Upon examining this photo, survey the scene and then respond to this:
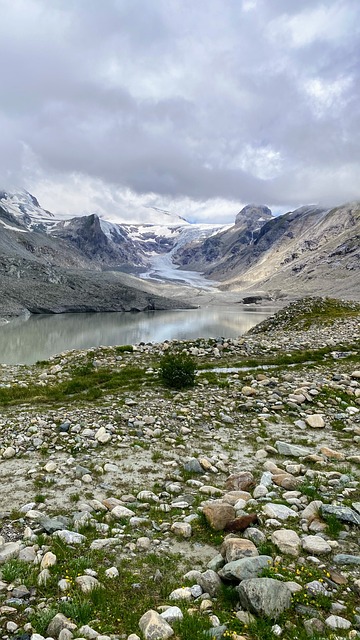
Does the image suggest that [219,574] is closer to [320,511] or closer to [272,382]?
[320,511]

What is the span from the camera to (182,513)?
23.5 feet

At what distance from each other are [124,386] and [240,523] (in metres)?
12.0

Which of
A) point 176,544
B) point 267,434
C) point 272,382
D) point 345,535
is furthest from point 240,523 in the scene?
point 272,382

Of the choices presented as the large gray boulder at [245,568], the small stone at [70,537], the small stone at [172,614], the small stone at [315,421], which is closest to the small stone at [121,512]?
the small stone at [70,537]

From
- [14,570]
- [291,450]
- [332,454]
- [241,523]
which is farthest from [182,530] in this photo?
[332,454]

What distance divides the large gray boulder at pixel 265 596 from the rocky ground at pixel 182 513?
0.01m

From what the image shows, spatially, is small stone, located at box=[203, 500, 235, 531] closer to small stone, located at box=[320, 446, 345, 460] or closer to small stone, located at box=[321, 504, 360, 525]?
small stone, located at box=[321, 504, 360, 525]

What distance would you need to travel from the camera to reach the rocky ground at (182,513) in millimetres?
4590

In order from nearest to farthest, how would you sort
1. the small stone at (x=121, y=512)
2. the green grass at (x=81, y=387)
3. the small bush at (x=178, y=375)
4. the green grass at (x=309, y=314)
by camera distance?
the small stone at (x=121, y=512) → the green grass at (x=81, y=387) → the small bush at (x=178, y=375) → the green grass at (x=309, y=314)

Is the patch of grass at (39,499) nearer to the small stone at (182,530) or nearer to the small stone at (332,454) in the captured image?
the small stone at (182,530)

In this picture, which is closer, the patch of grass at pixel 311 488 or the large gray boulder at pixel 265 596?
the large gray boulder at pixel 265 596

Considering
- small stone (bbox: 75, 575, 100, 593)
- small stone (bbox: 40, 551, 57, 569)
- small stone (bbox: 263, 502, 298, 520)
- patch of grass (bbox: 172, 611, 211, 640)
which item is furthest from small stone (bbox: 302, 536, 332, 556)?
small stone (bbox: 40, 551, 57, 569)

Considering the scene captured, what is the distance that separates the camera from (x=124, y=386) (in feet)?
58.4

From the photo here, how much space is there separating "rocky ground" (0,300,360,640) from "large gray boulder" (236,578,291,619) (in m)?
0.01
